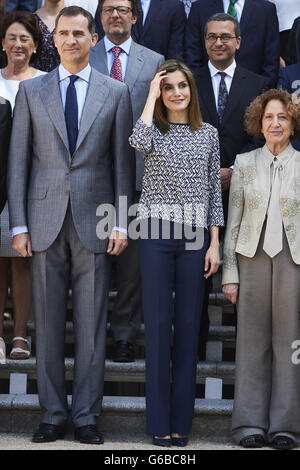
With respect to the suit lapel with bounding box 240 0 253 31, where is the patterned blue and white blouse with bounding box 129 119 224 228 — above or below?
below

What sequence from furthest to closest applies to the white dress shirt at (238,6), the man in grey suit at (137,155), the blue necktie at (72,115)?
the white dress shirt at (238,6)
the man in grey suit at (137,155)
the blue necktie at (72,115)

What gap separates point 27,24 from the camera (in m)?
5.68

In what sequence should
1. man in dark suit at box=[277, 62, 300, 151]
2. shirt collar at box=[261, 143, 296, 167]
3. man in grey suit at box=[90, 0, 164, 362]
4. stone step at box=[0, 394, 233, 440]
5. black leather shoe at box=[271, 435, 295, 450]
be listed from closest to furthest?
black leather shoe at box=[271, 435, 295, 450]
shirt collar at box=[261, 143, 296, 167]
stone step at box=[0, 394, 233, 440]
man in grey suit at box=[90, 0, 164, 362]
man in dark suit at box=[277, 62, 300, 151]

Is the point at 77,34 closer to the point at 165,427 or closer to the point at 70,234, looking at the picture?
the point at 70,234

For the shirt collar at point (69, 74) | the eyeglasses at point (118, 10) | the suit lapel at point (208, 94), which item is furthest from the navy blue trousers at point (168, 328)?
the eyeglasses at point (118, 10)

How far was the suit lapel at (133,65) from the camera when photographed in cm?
532

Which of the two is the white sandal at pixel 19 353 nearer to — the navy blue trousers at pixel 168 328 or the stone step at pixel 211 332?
the stone step at pixel 211 332

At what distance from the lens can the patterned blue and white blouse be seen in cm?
464

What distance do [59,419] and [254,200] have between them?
1.49 meters

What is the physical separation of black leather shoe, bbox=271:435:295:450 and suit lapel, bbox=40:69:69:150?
1.81 m

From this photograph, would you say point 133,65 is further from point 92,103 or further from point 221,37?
point 92,103

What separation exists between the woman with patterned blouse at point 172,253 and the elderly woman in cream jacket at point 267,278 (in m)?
0.22

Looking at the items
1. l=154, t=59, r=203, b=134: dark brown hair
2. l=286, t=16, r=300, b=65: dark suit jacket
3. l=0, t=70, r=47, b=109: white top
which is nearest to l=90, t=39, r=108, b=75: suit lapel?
l=0, t=70, r=47, b=109: white top

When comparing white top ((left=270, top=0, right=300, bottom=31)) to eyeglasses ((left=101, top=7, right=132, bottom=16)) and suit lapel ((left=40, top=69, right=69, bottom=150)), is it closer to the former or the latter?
eyeglasses ((left=101, top=7, right=132, bottom=16))
